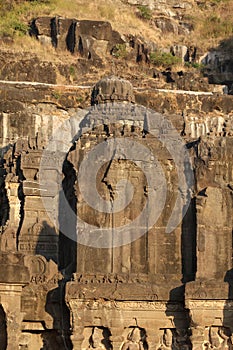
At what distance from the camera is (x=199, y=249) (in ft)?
80.6

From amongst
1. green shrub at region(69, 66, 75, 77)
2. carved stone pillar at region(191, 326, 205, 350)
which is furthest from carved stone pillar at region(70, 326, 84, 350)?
green shrub at region(69, 66, 75, 77)

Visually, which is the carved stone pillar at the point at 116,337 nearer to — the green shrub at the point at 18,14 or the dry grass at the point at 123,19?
the green shrub at the point at 18,14

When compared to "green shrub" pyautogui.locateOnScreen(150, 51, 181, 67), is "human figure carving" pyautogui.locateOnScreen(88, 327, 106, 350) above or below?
below

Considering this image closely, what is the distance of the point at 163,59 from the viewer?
66750mm

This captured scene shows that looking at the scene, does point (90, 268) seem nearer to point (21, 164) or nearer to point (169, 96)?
point (21, 164)

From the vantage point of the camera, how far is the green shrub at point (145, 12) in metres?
77.0

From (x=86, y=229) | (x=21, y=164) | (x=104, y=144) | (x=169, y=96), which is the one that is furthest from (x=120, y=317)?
(x=169, y=96)

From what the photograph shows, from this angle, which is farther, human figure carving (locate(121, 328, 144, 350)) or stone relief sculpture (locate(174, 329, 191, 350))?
human figure carving (locate(121, 328, 144, 350))

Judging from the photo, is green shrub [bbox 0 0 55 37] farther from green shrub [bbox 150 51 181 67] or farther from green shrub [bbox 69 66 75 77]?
green shrub [bbox 69 66 75 77]

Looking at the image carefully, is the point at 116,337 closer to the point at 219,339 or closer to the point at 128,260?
the point at 128,260

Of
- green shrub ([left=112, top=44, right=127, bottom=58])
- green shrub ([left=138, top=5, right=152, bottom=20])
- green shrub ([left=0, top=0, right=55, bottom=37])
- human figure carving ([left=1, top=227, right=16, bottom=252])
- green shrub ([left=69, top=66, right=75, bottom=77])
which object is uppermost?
green shrub ([left=138, top=5, right=152, bottom=20])

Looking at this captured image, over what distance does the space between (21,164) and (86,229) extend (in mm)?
8290

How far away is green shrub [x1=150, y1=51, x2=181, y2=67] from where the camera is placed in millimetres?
66312

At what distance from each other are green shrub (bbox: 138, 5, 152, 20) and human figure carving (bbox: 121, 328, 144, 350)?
54.5 m
